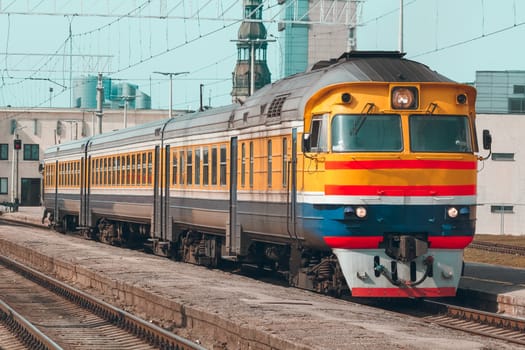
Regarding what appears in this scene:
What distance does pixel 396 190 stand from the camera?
16328 mm

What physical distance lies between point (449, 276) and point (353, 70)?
3.38 meters

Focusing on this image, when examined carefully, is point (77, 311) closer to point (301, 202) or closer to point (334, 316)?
point (301, 202)

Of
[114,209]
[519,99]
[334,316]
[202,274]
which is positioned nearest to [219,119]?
[202,274]

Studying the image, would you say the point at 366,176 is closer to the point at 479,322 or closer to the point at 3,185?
the point at 479,322

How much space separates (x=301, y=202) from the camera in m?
17.2

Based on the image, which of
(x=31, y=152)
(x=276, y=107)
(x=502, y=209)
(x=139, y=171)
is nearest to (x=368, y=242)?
(x=276, y=107)

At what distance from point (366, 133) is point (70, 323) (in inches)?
202

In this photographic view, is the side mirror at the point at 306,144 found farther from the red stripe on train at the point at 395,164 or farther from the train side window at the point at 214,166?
the train side window at the point at 214,166

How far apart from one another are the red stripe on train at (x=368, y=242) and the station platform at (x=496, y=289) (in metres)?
1.15

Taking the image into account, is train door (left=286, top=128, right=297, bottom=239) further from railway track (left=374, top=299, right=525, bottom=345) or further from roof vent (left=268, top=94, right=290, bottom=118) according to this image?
railway track (left=374, top=299, right=525, bottom=345)

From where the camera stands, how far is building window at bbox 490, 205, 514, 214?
168 feet

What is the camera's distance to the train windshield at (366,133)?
645 inches

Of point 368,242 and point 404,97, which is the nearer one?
point 368,242

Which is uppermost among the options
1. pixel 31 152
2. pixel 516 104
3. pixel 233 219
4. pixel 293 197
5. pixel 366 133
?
pixel 516 104
